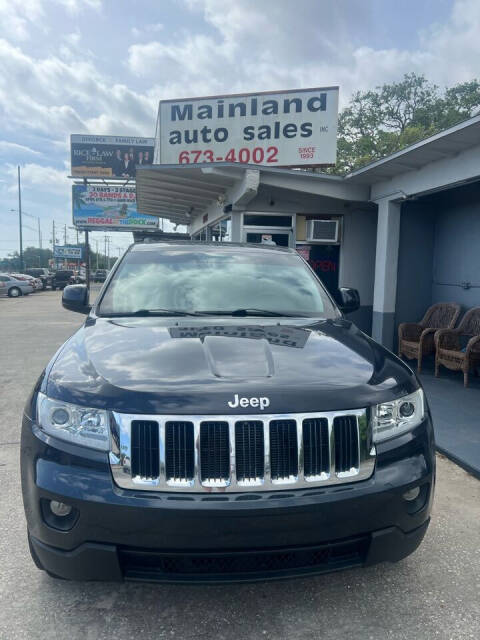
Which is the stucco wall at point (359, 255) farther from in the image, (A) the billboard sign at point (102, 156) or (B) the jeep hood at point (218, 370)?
(A) the billboard sign at point (102, 156)

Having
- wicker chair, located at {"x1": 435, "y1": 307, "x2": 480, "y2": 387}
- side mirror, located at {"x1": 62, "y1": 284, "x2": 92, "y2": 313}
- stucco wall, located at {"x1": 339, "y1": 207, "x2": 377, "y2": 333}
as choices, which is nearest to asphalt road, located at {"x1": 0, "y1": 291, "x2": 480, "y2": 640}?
side mirror, located at {"x1": 62, "y1": 284, "x2": 92, "y2": 313}

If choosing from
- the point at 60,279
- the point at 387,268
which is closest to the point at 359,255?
the point at 387,268

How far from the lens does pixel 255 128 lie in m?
11.4

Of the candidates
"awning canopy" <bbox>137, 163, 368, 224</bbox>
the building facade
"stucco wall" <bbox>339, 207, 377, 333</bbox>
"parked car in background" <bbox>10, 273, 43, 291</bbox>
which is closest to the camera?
the building facade

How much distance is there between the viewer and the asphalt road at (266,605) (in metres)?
2.10

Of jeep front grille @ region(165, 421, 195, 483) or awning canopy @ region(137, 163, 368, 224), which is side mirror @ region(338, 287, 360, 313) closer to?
jeep front grille @ region(165, 421, 195, 483)

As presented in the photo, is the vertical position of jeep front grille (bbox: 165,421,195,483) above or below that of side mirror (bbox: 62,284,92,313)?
below

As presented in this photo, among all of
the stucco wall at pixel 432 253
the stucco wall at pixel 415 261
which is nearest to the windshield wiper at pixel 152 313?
the stucco wall at pixel 432 253

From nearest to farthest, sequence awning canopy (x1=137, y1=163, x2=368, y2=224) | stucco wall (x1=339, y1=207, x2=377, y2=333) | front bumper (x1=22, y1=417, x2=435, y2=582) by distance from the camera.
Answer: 1. front bumper (x1=22, y1=417, x2=435, y2=582)
2. awning canopy (x1=137, y1=163, x2=368, y2=224)
3. stucco wall (x1=339, y1=207, x2=377, y2=333)

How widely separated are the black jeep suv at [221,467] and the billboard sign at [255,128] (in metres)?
9.88

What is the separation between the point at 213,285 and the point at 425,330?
4796mm

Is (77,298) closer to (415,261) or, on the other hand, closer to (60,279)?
(415,261)

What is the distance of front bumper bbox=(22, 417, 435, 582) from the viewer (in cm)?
184

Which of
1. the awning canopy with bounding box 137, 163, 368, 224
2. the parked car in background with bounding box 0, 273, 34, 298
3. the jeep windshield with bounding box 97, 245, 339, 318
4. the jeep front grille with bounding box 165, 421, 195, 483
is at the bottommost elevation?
the parked car in background with bounding box 0, 273, 34, 298
